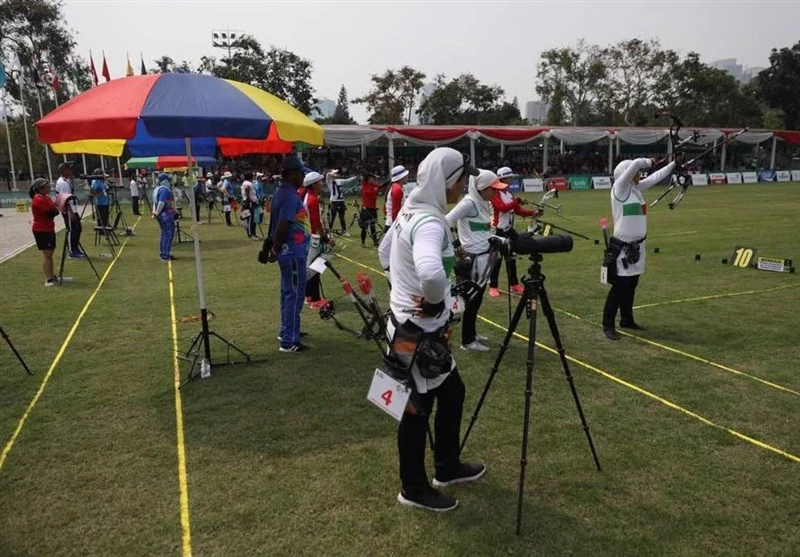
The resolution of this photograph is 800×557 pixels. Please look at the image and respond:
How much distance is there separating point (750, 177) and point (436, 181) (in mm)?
47485

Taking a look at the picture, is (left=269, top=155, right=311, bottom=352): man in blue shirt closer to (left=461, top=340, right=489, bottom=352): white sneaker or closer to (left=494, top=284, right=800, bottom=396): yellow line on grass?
(left=461, top=340, right=489, bottom=352): white sneaker

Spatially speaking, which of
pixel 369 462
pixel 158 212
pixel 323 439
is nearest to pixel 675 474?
pixel 369 462

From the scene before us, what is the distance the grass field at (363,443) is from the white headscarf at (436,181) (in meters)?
1.85

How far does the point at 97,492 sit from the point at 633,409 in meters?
4.15

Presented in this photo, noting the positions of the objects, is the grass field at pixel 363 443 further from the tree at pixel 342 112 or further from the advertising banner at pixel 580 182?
the tree at pixel 342 112

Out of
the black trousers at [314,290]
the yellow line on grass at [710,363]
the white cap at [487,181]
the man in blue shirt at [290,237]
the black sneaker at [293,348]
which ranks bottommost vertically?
the yellow line on grass at [710,363]

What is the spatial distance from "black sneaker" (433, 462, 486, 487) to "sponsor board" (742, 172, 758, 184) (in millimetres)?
46245

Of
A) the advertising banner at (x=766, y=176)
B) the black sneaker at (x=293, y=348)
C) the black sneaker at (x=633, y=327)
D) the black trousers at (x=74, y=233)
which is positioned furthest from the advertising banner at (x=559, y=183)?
the black sneaker at (x=293, y=348)

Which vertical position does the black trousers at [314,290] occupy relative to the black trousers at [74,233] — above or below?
below

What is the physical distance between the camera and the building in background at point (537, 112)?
73425mm

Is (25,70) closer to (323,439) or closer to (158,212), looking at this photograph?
(158,212)

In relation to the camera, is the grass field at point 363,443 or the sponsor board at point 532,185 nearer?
the grass field at point 363,443

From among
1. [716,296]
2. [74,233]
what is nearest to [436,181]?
[716,296]

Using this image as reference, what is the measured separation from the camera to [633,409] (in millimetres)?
4832
